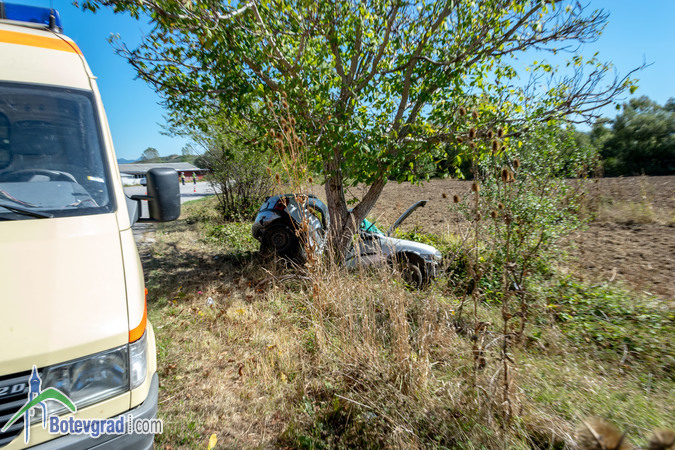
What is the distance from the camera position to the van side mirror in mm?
2457

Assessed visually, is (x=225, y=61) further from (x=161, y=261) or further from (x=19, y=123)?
(x=161, y=261)

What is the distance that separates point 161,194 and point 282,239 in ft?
12.8

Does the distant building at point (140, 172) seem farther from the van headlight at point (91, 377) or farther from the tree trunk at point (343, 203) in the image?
the tree trunk at point (343, 203)

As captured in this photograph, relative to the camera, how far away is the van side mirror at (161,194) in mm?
2457

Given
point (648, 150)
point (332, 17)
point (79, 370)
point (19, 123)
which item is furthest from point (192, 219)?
point (648, 150)

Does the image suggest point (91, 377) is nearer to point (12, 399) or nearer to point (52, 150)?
point (12, 399)

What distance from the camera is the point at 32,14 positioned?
101 inches

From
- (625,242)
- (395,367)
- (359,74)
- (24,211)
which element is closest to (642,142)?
(625,242)

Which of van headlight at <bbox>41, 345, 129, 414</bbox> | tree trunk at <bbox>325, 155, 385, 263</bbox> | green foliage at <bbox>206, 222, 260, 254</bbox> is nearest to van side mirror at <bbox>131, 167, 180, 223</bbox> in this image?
van headlight at <bbox>41, 345, 129, 414</bbox>

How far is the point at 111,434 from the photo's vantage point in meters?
1.49

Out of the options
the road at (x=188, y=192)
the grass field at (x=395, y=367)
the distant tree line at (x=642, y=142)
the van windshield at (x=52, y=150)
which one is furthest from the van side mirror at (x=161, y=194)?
the distant tree line at (x=642, y=142)

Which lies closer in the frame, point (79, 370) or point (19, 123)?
point (79, 370)

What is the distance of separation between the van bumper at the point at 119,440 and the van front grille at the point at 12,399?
118 mm

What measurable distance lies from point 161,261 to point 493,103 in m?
7.57
